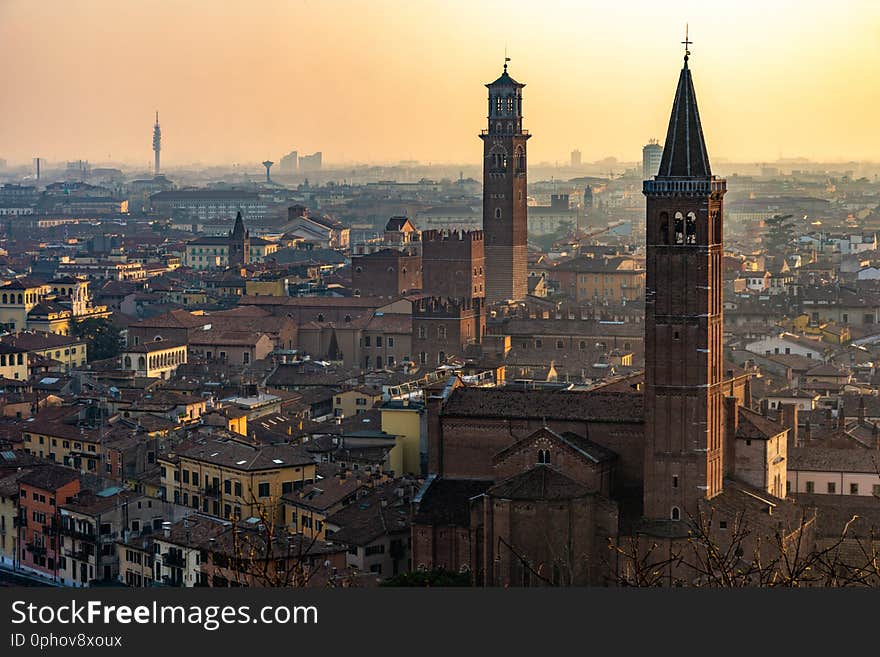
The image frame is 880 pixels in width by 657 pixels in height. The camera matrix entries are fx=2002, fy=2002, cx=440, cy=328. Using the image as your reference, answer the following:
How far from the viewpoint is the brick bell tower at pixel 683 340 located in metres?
14.3

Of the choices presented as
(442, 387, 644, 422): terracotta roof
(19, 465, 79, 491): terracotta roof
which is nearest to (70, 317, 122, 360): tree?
(19, 465, 79, 491): terracotta roof

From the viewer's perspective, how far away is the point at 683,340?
1447cm

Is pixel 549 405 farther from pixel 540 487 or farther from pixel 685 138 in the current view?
pixel 685 138

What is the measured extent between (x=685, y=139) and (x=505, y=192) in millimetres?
18620

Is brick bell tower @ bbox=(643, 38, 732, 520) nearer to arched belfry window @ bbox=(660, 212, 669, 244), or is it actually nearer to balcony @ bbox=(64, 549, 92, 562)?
arched belfry window @ bbox=(660, 212, 669, 244)

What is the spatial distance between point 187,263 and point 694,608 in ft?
162

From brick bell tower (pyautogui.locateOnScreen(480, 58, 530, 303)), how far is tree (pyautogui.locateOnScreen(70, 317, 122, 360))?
627cm

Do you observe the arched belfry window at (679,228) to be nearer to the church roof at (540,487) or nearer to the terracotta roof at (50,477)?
the church roof at (540,487)

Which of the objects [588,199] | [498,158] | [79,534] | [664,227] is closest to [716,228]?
[664,227]

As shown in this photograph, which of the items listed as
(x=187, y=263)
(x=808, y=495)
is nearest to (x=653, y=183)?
(x=808, y=495)

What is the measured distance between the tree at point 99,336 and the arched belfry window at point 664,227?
17164 mm

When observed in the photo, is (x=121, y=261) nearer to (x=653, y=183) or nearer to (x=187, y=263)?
(x=187, y=263)

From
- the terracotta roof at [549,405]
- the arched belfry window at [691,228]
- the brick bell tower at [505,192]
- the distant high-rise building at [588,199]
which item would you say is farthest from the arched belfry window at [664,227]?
the distant high-rise building at [588,199]

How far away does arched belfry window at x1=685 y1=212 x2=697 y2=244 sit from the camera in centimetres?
1452
